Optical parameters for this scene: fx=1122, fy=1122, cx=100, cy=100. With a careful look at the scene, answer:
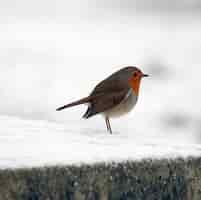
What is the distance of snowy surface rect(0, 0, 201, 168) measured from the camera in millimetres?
6043

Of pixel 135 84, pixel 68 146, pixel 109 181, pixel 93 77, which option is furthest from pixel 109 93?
pixel 93 77

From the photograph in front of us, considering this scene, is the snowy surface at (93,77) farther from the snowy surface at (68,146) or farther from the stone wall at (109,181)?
the stone wall at (109,181)

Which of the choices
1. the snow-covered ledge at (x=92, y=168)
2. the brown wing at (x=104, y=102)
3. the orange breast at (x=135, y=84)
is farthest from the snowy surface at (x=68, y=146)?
the orange breast at (x=135, y=84)

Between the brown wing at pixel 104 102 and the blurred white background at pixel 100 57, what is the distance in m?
1.44

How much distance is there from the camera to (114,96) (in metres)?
7.78

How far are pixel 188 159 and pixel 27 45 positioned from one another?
8810 mm

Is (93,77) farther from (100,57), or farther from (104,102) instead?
(104,102)

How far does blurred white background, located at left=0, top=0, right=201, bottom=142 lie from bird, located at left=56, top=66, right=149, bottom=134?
130cm

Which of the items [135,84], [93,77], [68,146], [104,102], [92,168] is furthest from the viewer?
[93,77]

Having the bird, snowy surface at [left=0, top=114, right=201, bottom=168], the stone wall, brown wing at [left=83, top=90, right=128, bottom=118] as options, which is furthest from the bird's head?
the stone wall

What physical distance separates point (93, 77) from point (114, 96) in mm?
5415

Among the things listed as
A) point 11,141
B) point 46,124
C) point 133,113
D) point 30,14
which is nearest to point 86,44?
point 30,14

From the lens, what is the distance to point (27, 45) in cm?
1442

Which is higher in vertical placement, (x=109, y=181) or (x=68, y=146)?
(x=68, y=146)
